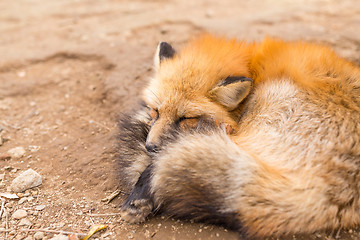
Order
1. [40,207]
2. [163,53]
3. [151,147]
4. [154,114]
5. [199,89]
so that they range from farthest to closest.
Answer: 1. [163,53]
2. [154,114]
3. [199,89]
4. [40,207]
5. [151,147]

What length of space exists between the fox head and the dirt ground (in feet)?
1.95

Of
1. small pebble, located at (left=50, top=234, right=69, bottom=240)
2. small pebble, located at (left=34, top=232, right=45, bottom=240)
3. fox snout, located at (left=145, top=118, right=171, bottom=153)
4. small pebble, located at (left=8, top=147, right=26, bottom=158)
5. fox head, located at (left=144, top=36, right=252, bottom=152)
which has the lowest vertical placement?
small pebble, located at (left=34, top=232, right=45, bottom=240)

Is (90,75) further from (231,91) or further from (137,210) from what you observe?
(137,210)

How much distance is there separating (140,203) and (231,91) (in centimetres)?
95

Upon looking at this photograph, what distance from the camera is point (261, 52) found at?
243 cm

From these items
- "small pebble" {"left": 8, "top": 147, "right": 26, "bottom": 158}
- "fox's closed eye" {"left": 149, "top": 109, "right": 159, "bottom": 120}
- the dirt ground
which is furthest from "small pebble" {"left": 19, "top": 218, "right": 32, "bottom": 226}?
"fox's closed eye" {"left": 149, "top": 109, "right": 159, "bottom": 120}

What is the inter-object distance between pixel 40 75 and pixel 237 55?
8.66ft

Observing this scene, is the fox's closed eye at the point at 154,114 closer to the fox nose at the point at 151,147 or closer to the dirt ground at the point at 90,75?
the fox nose at the point at 151,147

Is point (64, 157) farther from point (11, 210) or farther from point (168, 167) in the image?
point (168, 167)

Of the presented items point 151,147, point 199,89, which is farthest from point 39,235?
point 199,89

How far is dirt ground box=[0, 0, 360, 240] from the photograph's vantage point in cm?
200

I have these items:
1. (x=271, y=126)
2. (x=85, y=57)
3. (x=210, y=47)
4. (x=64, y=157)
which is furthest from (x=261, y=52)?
(x=85, y=57)

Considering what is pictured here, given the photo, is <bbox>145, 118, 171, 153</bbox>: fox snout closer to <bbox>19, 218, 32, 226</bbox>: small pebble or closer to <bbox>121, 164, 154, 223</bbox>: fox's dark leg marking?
<bbox>121, 164, 154, 223</bbox>: fox's dark leg marking

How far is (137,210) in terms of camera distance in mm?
1845
